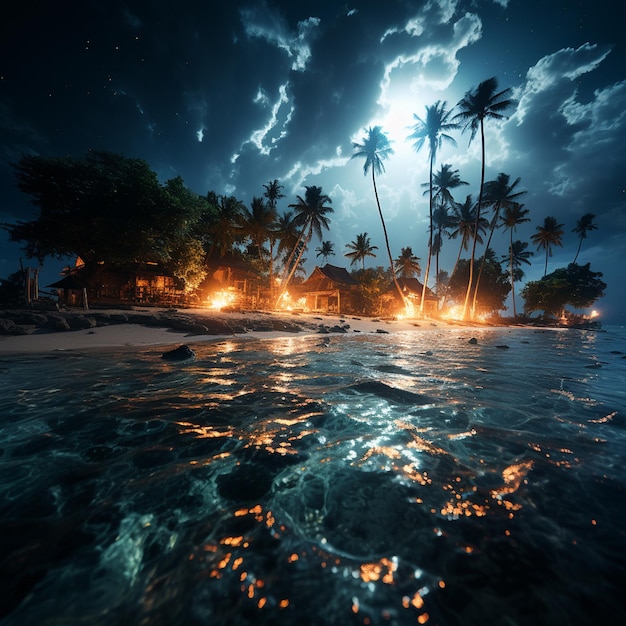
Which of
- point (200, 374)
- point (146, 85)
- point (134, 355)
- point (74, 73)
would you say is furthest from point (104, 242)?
point (146, 85)

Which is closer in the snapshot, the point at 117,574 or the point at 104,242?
the point at 117,574

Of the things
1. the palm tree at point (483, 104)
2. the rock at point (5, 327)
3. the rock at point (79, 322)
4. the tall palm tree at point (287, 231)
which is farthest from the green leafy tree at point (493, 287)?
the rock at point (5, 327)

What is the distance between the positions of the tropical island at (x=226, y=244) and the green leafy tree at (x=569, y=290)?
168 mm

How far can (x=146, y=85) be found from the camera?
38250 mm

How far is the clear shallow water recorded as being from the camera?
1.01 meters

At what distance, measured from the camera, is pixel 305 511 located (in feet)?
4.98

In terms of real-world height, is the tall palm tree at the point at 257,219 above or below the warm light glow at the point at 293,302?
above

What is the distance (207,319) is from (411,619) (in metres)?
11.8

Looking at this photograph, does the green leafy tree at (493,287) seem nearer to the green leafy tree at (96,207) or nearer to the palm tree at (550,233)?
the palm tree at (550,233)

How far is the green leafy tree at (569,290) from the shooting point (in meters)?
39.8

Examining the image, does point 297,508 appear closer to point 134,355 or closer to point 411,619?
point 411,619

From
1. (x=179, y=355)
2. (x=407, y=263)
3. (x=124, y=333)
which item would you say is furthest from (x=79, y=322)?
(x=407, y=263)

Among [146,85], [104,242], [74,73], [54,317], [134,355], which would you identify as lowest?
[134,355]

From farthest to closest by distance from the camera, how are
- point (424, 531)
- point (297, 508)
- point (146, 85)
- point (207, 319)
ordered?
1. point (146, 85)
2. point (207, 319)
3. point (297, 508)
4. point (424, 531)
